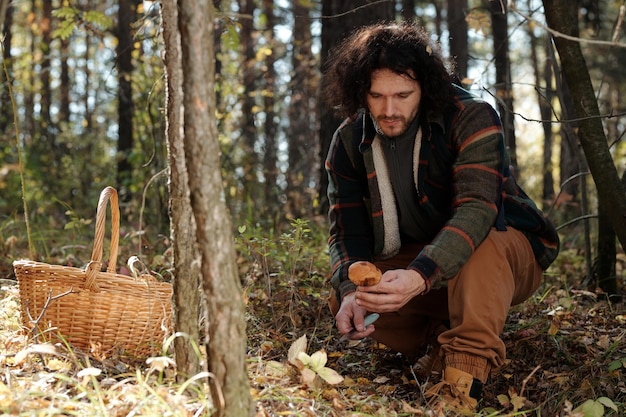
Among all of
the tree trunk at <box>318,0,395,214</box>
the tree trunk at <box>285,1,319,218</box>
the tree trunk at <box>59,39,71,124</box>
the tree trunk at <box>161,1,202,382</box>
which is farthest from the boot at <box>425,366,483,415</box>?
the tree trunk at <box>59,39,71,124</box>

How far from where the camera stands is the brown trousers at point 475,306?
2.45m

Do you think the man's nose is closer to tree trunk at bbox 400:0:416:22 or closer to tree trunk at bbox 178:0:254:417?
tree trunk at bbox 178:0:254:417

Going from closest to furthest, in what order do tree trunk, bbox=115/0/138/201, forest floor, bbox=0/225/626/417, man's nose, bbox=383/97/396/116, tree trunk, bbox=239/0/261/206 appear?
forest floor, bbox=0/225/626/417
man's nose, bbox=383/97/396/116
tree trunk, bbox=239/0/261/206
tree trunk, bbox=115/0/138/201

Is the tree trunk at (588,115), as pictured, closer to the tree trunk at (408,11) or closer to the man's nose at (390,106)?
the man's nose at (390,106)

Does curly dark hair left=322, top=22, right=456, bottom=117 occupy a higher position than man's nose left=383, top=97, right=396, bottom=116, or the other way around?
curly dark hair left=322, top=22, right=456, bottom=117

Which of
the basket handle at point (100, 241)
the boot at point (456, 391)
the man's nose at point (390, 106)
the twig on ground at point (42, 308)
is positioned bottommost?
the boot at point (456, 391)

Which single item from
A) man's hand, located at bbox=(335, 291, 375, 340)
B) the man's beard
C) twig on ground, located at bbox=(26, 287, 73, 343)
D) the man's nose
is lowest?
man's hand, located at bbox=(335, 291, 375, 340)

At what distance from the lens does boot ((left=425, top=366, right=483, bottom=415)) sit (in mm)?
2303

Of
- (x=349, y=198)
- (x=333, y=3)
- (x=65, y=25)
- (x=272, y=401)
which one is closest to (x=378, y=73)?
(x=349, y=198)

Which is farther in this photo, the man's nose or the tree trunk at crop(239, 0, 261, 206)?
the tree trunk at crop(239, 0, 261, 206)

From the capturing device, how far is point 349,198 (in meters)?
3.07

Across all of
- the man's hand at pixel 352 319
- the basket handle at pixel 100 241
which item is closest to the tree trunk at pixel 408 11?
the man's hand at pixel 352 319

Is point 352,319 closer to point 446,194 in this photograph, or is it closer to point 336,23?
point 446,194

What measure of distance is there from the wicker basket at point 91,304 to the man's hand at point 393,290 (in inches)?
29.7
